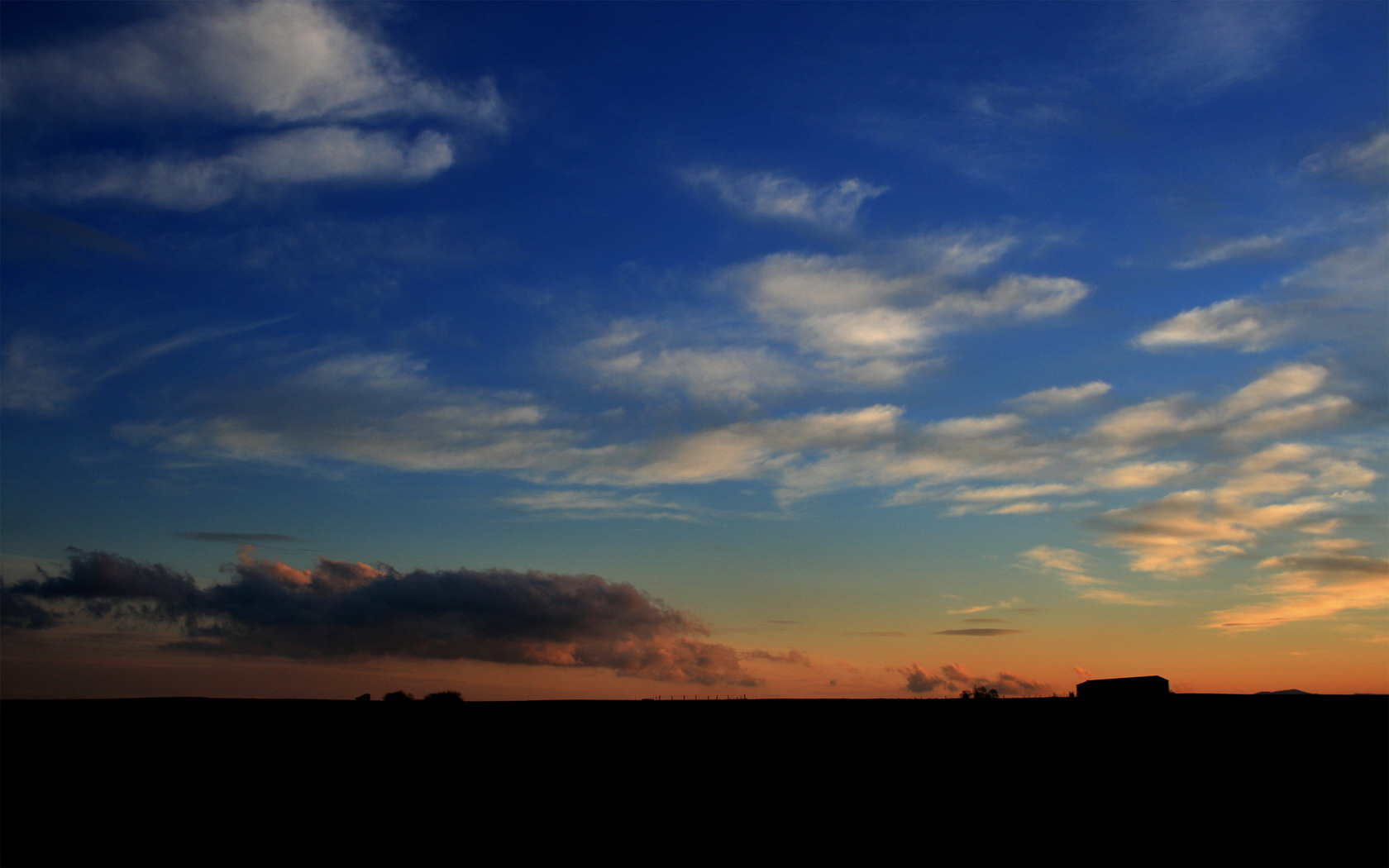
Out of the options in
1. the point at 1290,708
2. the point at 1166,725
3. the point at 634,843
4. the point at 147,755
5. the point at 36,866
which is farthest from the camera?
the point at 1290,708

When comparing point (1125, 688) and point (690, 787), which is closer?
point (690, 787)

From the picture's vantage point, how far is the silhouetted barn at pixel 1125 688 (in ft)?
233

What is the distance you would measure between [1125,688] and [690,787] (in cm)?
5004

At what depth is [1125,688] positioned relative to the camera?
72750 mm

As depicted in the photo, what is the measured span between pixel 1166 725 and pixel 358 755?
3924 centimetres

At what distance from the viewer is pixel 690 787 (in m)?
38.8

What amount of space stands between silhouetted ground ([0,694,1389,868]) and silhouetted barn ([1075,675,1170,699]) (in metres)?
24.7

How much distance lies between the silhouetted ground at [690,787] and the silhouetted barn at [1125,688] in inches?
971

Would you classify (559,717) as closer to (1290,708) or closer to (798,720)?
(798,720)

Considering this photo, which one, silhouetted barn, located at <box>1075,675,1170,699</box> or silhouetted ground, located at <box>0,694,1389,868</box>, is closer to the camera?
silhouetted ground, located at <box>0,694,1389,868</box>

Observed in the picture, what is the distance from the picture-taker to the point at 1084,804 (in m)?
37.9

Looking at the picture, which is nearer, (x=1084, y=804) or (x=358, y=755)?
(x=1084, y=804)

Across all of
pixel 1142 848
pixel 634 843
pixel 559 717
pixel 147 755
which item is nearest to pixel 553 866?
pixel 634 843

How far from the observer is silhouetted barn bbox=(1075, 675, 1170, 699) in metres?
70.9
